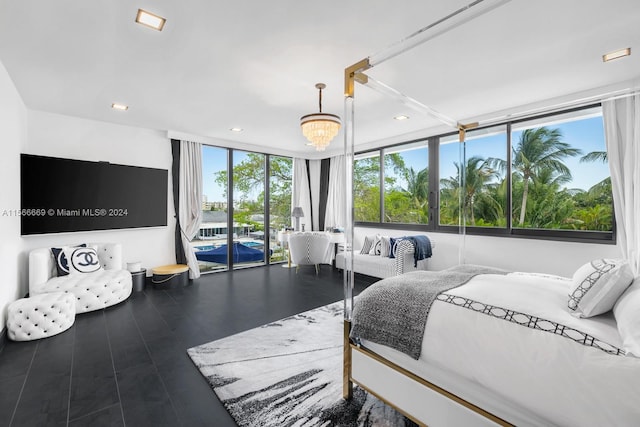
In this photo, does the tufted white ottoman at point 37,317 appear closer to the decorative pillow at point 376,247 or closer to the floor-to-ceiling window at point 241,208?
the floor-to-ceiling window at point 241,208

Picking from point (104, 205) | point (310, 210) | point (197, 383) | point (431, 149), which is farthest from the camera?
point (310, 210)

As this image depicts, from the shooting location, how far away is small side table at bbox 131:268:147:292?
4.11 metres

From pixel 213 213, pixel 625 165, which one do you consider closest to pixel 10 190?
pixel 213 213

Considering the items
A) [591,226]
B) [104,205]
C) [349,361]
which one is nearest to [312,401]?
[349,361]

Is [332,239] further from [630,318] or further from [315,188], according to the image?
[630,318]

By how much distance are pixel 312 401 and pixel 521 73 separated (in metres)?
3.25

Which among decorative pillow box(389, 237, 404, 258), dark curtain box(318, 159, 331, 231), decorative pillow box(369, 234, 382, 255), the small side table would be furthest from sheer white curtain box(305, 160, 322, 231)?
the small side table

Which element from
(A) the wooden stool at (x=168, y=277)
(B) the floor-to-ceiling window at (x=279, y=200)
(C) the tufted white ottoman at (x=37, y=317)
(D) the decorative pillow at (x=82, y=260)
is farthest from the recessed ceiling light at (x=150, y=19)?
(B) the floor-to-ceiling window at (x=279, y=200)

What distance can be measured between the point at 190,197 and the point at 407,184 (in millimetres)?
3807

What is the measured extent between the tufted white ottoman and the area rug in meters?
1.45

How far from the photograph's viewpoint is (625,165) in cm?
281

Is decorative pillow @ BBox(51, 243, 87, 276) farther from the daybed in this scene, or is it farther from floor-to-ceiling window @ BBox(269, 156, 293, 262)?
the daybed

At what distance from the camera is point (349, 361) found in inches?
73.0

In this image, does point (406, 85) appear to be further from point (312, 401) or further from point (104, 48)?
point (312, 401)
